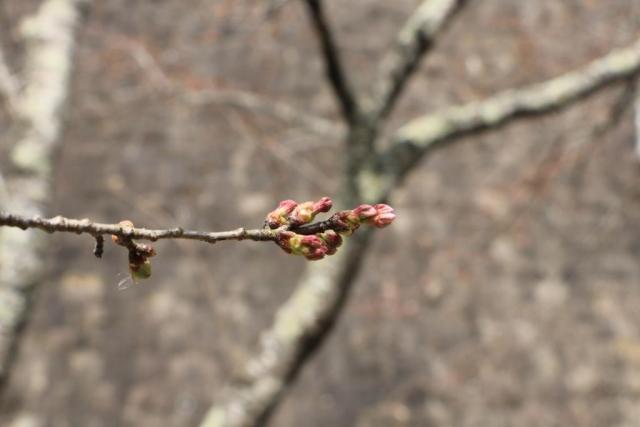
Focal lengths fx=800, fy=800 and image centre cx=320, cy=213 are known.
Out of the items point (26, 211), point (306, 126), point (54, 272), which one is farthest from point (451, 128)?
point (54, 272)

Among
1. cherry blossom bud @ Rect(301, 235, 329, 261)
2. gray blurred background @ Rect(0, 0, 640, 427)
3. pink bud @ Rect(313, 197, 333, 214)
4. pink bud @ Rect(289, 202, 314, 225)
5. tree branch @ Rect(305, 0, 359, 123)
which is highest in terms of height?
gray blurred background @ Rect(0, 0, 640, 427)

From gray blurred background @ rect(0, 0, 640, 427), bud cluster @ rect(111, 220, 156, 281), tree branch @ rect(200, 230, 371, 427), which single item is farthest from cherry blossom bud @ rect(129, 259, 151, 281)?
gray blurred background @ rect(0, 0, 640, 427)

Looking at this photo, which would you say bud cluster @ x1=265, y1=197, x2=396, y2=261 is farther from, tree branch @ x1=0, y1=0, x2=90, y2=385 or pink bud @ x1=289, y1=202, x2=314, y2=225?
tree branch @ x1=0, y1=0, x2=90, y2=385

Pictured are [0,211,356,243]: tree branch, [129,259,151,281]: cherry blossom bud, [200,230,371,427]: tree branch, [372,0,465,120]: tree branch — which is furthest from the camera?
[372,0,465,120]: tree branch

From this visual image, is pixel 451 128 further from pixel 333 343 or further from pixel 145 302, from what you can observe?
pixel 145 302

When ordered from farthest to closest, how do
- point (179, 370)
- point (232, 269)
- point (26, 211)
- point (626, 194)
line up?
1. point (626, 194)
2. point (232, 269)
3. point (179, 370)
4. point (26, 211)

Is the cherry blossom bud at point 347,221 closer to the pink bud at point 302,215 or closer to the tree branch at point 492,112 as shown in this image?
the pink bud at point 302,215
